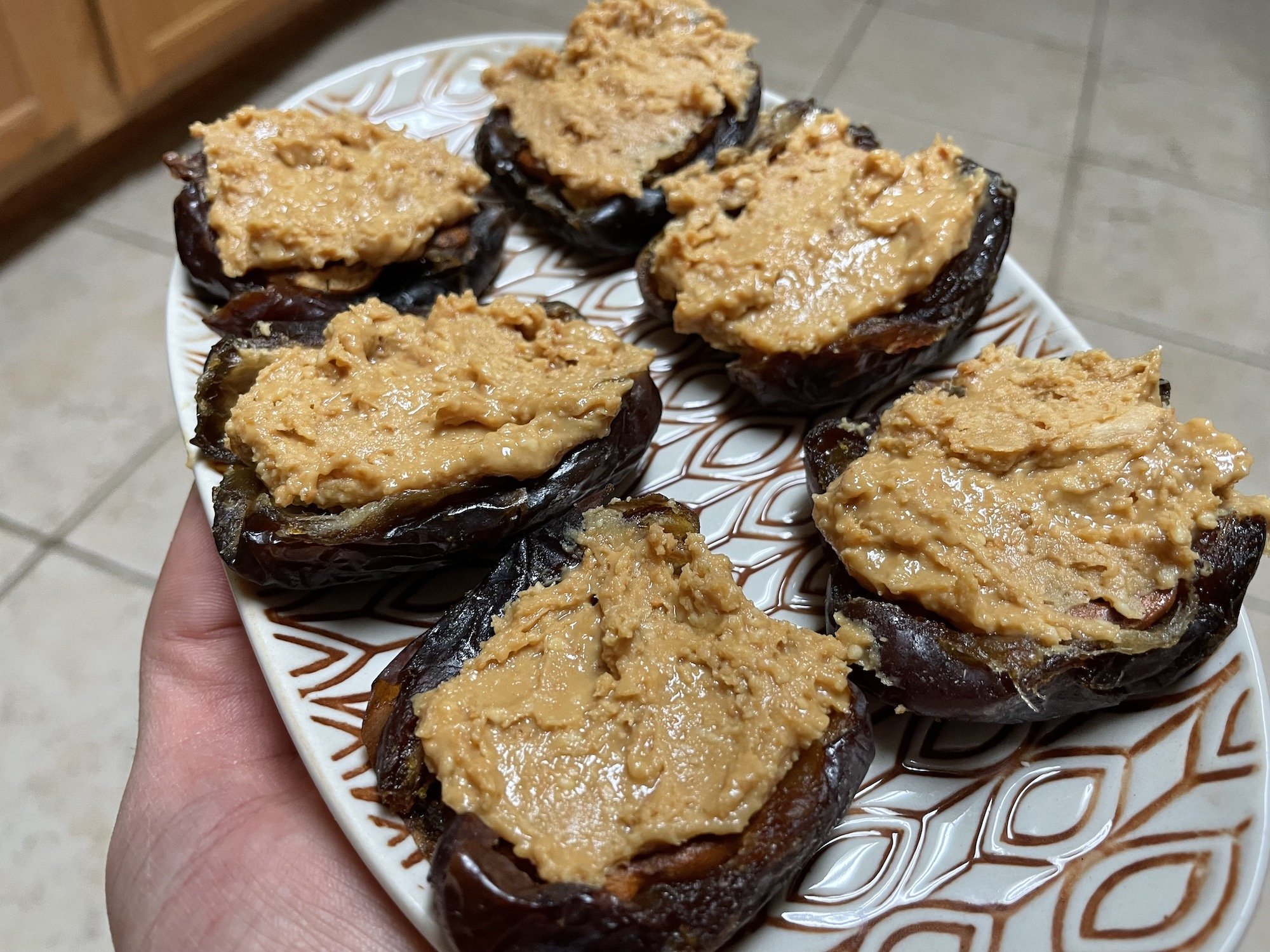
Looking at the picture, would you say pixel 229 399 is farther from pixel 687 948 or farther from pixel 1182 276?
pixel 1182 276

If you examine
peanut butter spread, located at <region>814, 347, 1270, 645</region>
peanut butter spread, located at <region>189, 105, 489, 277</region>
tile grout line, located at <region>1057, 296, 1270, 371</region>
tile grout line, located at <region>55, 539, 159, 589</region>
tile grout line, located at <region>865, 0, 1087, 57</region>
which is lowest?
tile grout line, located at <region>55, 539, 159, 589</region>

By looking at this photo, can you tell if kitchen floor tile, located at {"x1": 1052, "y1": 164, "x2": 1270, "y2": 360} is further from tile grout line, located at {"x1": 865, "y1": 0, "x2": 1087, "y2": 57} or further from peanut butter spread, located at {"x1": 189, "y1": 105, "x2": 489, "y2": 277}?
peanut butter spread, located at {"x1": 189, "y1": 105, "x2": 489, "y2": 277}

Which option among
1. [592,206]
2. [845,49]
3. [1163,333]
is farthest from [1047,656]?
[845,49]

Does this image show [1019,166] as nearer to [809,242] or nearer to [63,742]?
[809,242]

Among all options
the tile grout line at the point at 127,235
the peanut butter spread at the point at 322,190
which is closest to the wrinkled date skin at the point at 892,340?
the peanut butter spread at the point at 322,190

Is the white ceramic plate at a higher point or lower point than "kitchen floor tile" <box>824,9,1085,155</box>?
higher

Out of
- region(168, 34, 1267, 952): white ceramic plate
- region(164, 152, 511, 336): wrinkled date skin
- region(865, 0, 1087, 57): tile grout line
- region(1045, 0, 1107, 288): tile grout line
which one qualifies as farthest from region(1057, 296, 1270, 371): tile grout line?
region(164, 152, 511, 336): wrinkled date skin

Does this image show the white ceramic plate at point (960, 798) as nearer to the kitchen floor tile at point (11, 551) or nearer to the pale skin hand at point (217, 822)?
the pale skin hand at point (217, 822)
